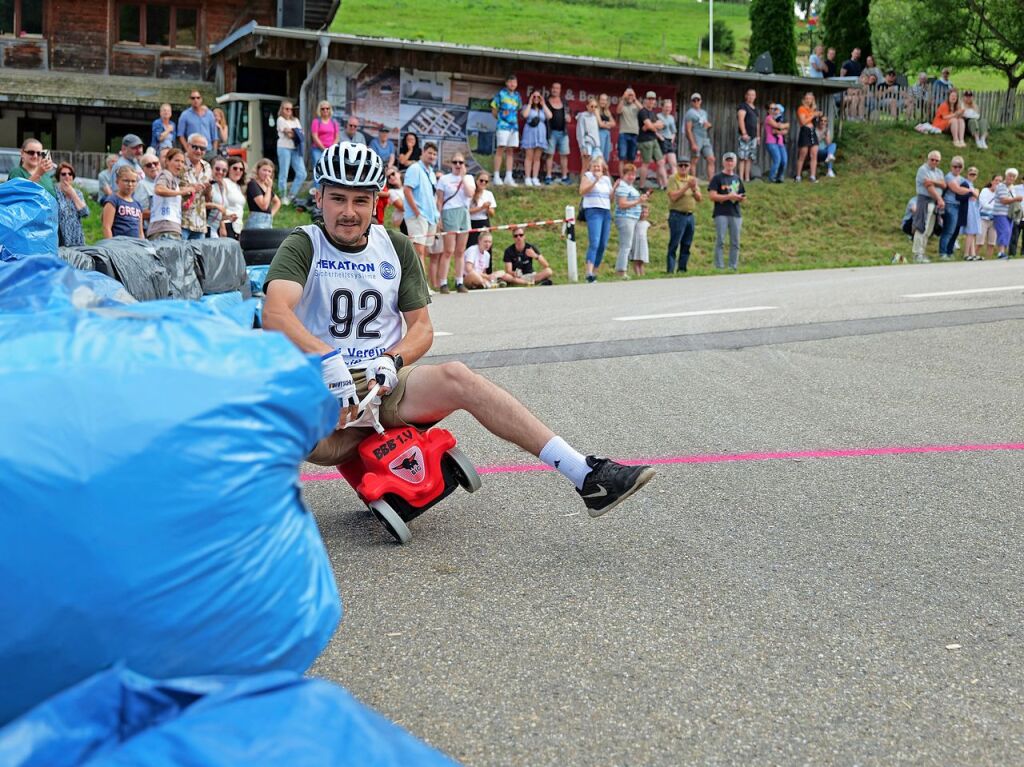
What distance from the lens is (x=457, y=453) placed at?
5672 millimetres

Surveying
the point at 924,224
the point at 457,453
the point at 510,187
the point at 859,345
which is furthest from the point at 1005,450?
the point at 510,187

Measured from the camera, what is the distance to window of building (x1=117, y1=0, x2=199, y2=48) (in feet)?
124

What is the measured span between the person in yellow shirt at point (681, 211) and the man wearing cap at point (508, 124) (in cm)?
628

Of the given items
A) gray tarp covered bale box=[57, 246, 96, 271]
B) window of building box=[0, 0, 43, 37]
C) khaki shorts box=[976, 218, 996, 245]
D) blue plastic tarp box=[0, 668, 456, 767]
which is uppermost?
window of building box=[0, 0, 43, 37]

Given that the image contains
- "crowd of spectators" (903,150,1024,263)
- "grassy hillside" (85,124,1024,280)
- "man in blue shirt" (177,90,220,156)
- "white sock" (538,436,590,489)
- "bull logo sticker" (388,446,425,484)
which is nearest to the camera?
"white sock" (538,436,590,489)

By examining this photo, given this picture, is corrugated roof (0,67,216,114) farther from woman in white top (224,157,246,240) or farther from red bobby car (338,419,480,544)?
red bobby car (338,419,480,544)

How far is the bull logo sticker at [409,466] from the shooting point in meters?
5.46

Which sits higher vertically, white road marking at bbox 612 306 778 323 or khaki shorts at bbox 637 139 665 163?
khaki shorts at bbox 637 139 665 163

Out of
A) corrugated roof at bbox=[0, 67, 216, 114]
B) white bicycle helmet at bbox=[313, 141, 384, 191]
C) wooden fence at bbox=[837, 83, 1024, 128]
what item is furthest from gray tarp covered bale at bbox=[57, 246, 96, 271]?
wooden fence at bbox=[837, 83, 1024, 128]

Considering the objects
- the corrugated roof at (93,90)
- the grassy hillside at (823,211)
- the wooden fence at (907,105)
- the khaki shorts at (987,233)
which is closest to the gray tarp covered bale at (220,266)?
the grassy hillside at (823,211)

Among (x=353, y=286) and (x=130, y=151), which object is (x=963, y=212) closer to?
(x=130, y=151)

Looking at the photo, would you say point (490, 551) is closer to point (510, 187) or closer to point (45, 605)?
point (45, 605)

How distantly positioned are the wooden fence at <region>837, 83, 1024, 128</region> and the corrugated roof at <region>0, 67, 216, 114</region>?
60.2ft

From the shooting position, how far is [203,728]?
219cm
